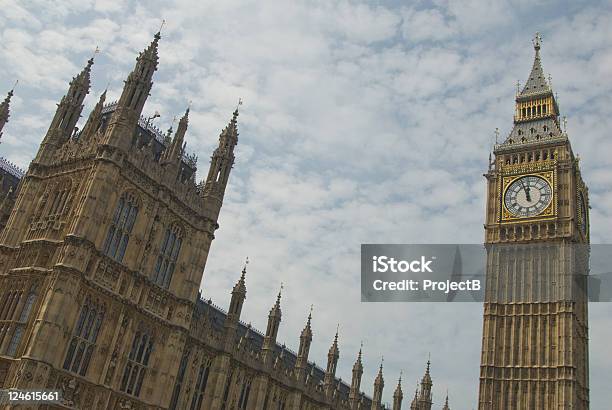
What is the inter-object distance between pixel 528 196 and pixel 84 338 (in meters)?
62.0

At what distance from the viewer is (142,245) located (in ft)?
126

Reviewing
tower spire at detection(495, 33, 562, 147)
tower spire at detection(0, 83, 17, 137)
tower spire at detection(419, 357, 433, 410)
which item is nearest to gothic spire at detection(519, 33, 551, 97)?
tower spire at detection(495, 33, 562, 147)

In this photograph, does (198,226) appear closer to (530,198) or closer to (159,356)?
(159,356)

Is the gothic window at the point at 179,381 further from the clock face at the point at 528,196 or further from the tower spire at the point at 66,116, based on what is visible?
the clock face at the point at 528,196

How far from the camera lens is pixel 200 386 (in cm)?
4303

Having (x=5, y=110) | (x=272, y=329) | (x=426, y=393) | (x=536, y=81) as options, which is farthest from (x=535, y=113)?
(x=5, y=110)

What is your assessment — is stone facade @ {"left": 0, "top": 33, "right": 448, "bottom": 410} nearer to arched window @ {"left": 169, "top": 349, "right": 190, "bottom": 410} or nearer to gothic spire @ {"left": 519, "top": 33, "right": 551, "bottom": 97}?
arched window @ {"left": 169, "top": 349, "right": 190, "bottom": 410}

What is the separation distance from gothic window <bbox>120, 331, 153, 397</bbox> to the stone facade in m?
0.08

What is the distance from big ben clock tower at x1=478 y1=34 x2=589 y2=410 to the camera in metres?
72.3

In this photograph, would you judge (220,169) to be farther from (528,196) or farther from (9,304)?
(528,196)

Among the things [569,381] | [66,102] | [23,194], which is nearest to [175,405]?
[23,194]

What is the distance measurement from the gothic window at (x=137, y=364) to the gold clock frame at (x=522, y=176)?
55081 millimetres

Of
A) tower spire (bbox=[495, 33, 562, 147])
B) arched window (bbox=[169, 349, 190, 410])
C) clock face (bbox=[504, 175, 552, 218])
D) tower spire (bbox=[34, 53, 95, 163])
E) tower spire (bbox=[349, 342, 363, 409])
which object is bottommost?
arched window (bbox=[169, 349, 190, 410])

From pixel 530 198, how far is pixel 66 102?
5933 centimetres
